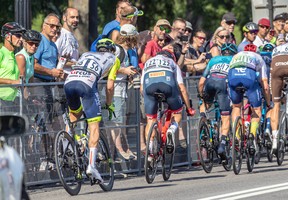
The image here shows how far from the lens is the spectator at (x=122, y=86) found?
51.7ft

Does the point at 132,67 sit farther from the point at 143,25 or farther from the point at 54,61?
the point at 143,25

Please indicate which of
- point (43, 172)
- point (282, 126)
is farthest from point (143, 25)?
point (43, 172)

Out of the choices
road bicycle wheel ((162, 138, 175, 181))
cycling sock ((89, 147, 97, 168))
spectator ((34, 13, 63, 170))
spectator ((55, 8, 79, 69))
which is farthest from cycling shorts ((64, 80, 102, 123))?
spectator ((55, 8, 79, 69))

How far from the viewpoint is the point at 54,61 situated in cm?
1571

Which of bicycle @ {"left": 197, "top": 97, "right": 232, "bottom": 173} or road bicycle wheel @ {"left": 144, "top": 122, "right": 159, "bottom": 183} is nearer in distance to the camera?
road bicycle wheel @ {"left": 144, "top": 122, "right": 159, "bottom": 183}

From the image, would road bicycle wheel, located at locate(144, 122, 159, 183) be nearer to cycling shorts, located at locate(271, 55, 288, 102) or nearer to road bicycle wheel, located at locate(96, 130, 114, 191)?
road bicycle wheel, located at locate(96, 130, 114, 191)

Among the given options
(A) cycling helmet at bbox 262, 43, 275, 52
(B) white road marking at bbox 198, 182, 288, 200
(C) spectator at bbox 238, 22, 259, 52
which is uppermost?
(C) spectator at bbox 238, 22, 259, 52

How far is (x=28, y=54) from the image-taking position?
14953 mm

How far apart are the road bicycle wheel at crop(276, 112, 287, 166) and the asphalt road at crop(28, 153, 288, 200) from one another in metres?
0.27

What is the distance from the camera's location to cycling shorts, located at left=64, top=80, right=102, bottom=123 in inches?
537

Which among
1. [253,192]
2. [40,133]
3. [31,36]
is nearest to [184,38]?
[31,36]

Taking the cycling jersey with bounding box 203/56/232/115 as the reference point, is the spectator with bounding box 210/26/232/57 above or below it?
above

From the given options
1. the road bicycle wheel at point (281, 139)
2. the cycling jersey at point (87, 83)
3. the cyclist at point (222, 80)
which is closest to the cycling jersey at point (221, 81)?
the cyclist at point (222, 80)

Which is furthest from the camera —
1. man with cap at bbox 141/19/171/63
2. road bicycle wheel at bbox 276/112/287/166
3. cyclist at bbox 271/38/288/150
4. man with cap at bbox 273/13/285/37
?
man with cap at bbox 273/13/285/37
